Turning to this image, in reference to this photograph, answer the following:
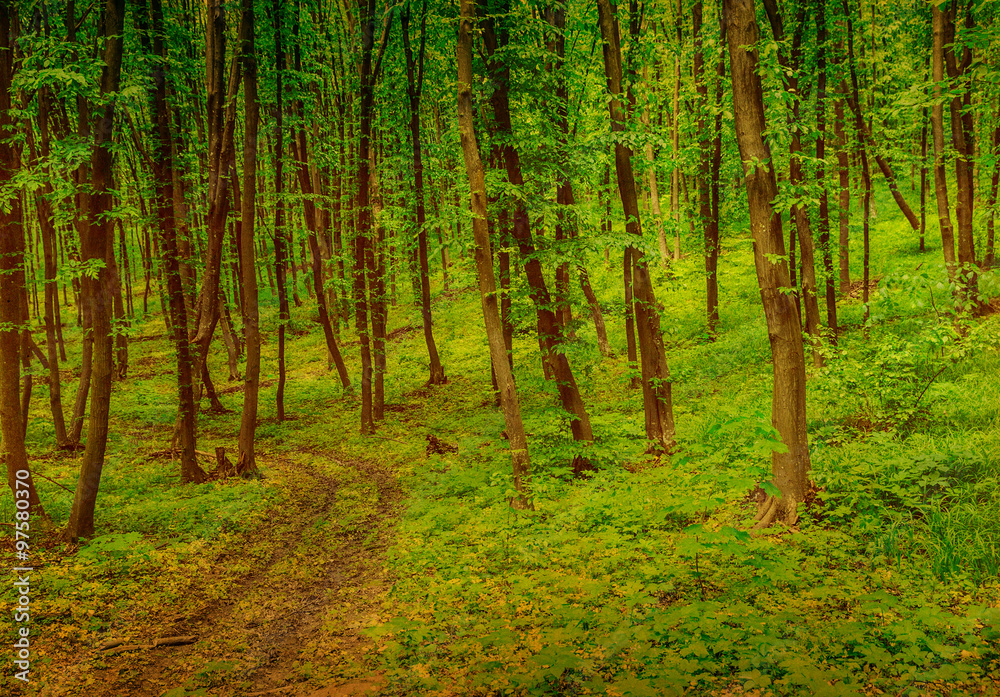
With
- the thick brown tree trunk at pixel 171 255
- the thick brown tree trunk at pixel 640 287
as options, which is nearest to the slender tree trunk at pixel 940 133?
the thick brown tree trunk at pixel 640 287

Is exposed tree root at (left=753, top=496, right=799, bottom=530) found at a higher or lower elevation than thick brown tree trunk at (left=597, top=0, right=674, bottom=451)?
lower

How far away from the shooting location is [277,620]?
24.9ft

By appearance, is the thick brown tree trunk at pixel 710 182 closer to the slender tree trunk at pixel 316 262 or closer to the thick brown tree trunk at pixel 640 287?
the thick brown tree trunk at pixel 640 287

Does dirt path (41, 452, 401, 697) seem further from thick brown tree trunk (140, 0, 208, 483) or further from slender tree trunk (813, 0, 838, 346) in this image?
slender tree trunk (813, 0, 838, 346)

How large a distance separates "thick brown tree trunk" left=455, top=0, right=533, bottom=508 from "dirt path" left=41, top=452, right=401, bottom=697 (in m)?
2.77

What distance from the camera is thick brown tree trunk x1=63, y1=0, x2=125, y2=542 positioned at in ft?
29.7

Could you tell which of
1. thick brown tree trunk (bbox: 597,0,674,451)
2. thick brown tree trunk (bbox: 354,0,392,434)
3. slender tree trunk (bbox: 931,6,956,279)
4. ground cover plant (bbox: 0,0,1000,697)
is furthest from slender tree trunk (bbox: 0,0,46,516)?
slender tree trunk (bbox: 931,6,956,279)

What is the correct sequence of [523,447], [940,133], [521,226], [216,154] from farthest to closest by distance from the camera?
[216,154], [940,133], [521,226], [523,447]

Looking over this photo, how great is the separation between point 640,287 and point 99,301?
402 inches

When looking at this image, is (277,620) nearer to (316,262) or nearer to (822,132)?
(316,262)

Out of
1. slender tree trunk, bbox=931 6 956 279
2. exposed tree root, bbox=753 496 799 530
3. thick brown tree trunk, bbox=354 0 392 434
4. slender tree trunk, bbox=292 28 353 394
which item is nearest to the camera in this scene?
exposed tree root, bbox=753 496 799 530

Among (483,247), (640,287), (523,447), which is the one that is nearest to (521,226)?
(483,247)

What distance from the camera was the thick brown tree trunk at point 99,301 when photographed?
356 inches

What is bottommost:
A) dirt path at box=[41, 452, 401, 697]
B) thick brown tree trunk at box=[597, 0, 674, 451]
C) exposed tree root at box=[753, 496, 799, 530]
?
dirt path at box=[41, 452, 401, 697]
